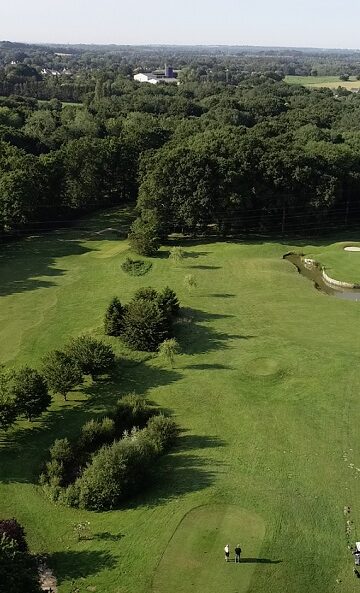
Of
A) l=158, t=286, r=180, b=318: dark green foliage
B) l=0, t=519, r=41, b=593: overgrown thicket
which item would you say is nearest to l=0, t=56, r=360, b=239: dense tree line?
l=158, t=286, r=180, b=318: dark green foliage

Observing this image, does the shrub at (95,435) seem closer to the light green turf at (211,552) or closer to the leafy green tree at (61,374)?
the leafy green tree at (61,374)

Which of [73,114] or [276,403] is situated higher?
[73,114]

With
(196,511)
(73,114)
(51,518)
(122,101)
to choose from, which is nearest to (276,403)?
(196,511)

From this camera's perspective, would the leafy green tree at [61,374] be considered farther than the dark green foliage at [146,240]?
No

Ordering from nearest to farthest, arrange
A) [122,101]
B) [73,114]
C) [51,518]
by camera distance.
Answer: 1. [51,518]
2. [73,114]
3. [122,101]

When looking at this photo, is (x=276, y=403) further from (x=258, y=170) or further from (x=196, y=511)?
(x=258, y=170)

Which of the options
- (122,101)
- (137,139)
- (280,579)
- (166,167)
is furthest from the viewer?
(122,101)

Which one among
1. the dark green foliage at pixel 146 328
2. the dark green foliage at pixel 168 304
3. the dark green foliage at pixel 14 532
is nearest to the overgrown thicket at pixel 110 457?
the dark green foliage at pixel 14 532
